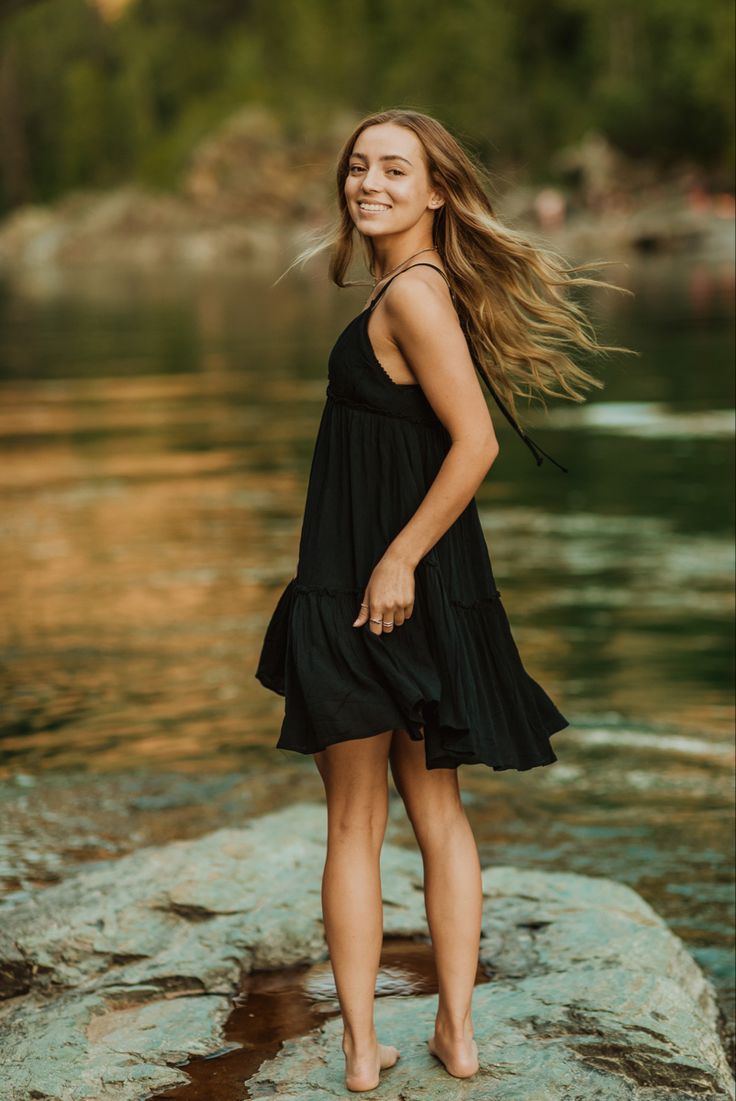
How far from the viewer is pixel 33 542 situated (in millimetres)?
11312

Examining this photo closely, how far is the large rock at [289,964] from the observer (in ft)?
11.6

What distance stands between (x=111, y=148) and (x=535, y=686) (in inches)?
4742

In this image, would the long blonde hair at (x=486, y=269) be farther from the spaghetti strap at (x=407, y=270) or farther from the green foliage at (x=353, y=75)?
the green foliage at (x=353, y=75)

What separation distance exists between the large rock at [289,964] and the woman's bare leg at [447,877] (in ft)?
0.45

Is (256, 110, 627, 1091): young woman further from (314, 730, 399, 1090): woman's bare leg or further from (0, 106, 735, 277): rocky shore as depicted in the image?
(0, 106, 735, 277): rocky shore

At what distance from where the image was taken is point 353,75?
333 feet

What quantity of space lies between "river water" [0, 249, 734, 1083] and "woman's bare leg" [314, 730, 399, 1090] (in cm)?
134

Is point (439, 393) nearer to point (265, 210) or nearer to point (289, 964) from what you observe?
point (289, 964)

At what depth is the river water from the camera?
5.91m

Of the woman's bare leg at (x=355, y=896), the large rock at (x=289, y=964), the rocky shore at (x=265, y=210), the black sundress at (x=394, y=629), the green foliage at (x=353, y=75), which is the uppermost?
the green foliage at (x=353, y=75)

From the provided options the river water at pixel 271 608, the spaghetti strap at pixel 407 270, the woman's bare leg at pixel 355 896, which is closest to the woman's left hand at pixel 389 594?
the woman's bare leg at pixel 355 896

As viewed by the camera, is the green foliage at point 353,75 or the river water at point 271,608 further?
the green foliage at point 353,75

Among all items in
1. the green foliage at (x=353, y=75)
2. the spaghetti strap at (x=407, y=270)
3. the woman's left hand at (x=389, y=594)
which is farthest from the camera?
the green foliage at (x=353, y=75)

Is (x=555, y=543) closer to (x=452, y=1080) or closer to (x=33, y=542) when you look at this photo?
(x=33, y=542)
